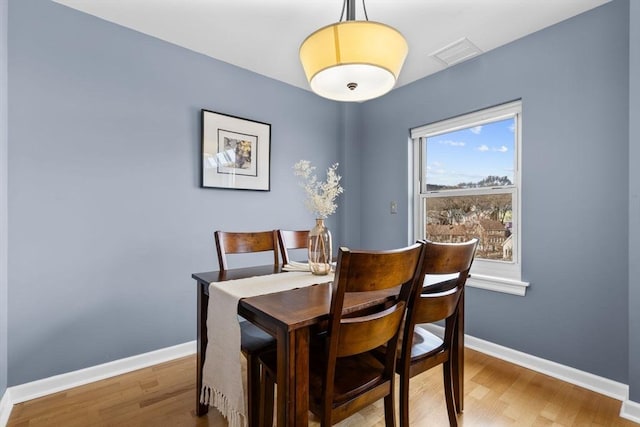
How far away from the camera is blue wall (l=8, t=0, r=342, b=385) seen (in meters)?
1.77

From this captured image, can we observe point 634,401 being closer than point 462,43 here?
Yes

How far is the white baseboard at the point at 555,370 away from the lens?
70.1 inches

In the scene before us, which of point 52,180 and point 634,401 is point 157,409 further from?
point 634,401

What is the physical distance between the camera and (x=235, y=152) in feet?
8.41

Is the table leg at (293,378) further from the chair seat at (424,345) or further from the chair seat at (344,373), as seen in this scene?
the chair seat at (424,345)

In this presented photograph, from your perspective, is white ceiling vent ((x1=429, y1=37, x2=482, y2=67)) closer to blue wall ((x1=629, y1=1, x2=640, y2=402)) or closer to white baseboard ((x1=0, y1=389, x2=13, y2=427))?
blue wall ((x1=629, y1=1, x2=640, y2=402))

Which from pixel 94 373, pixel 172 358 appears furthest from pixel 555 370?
pixel 94 373

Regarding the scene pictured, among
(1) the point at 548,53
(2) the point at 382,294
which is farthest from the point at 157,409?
(1) the point at 548,53

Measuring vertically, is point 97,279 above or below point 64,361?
above

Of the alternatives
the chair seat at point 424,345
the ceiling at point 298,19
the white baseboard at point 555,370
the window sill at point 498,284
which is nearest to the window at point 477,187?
the window sill at point 498,284

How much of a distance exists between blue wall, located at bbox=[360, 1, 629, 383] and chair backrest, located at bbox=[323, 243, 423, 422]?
1.49 m

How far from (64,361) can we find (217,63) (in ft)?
7.77

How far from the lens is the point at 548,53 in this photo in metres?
2.05

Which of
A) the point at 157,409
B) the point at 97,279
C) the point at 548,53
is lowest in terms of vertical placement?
the point at 157,409
